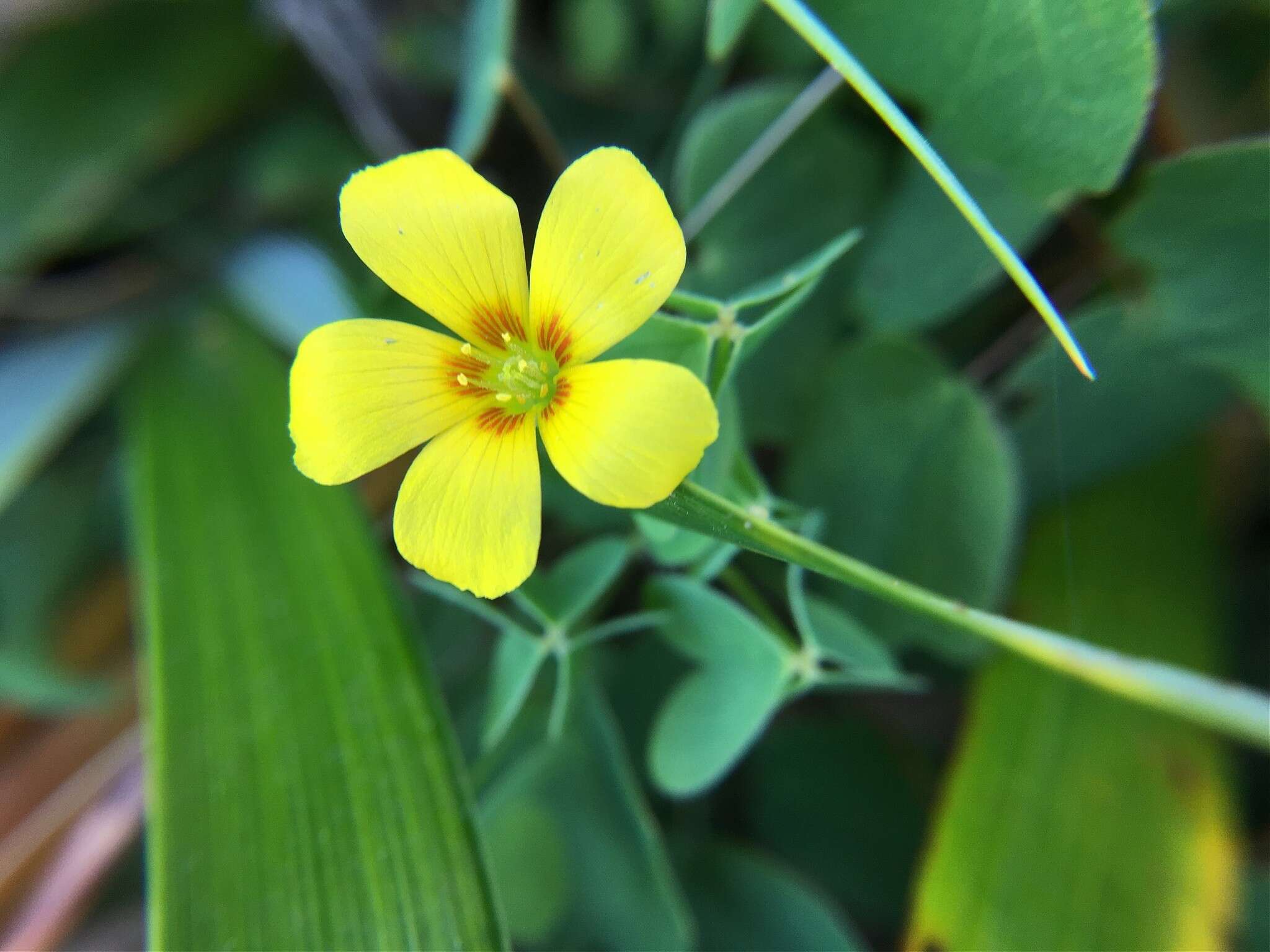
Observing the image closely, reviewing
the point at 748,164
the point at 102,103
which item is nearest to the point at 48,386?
the point at 102,103

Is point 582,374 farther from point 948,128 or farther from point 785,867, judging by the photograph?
point 785,867

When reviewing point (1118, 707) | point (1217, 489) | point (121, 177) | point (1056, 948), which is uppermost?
point (121, 177)

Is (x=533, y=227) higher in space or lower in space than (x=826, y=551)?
higher

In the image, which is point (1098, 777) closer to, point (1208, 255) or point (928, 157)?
point (1208, 255)

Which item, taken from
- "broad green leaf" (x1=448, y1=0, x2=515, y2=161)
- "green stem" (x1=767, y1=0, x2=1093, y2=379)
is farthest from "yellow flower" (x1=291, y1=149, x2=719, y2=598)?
"broad green leaf" (x1=448, y1=0, x2=515, y2=161)

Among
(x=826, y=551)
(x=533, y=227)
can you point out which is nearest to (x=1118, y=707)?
(x=826, y=551)

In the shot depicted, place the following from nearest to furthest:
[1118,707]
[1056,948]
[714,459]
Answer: [714,459], [1056,948], [1118,707]

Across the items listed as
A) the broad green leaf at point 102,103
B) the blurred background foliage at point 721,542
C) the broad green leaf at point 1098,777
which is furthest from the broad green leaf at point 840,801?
the broad green leaf at point 102,103
